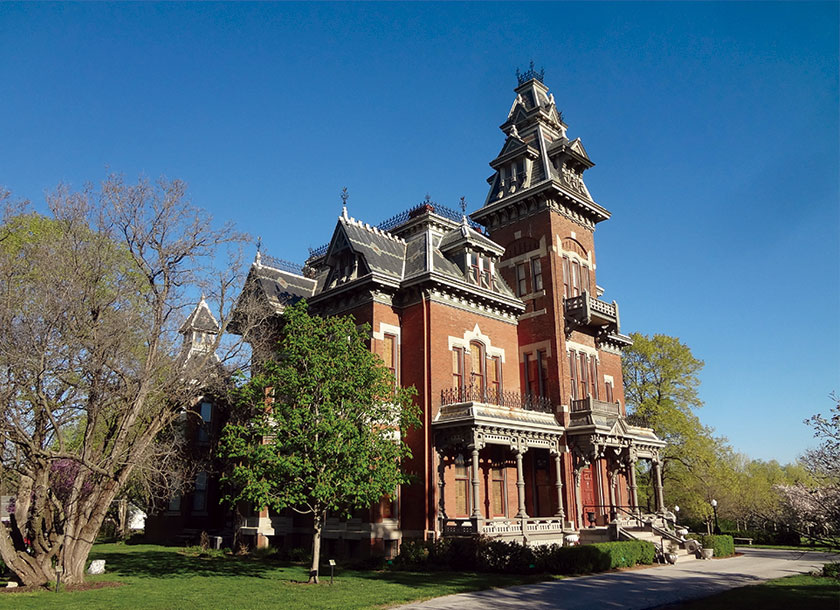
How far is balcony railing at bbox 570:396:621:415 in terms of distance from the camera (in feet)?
94.3

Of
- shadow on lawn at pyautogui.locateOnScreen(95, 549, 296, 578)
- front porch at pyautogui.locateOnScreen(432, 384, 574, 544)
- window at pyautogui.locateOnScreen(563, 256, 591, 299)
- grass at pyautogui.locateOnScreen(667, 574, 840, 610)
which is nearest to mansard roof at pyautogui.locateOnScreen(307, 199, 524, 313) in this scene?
window at pyautogui.locateOnScreen(563, 256, 591, 299)

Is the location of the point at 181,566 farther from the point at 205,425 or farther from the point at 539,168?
the point at 539,168

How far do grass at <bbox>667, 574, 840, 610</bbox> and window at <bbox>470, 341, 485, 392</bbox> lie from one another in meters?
13.3

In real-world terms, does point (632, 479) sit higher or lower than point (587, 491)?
higher

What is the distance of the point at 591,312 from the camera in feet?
101

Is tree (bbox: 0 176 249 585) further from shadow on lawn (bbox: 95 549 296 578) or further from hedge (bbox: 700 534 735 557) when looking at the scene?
hedge (bbox: 700 534 735 557)

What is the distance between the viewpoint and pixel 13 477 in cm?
2116

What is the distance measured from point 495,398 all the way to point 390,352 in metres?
5.26

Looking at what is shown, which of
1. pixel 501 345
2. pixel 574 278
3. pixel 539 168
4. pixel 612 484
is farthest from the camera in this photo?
pixel 539 168

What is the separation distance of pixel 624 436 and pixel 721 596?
13.7 meters

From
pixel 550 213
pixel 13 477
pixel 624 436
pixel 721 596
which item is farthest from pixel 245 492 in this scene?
pixel 550 213

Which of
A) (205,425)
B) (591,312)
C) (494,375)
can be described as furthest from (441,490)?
(205,425)

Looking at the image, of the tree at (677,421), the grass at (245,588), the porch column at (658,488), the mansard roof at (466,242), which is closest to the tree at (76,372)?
the grass at (245,588)

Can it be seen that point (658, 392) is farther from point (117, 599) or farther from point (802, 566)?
point (117, 599)
